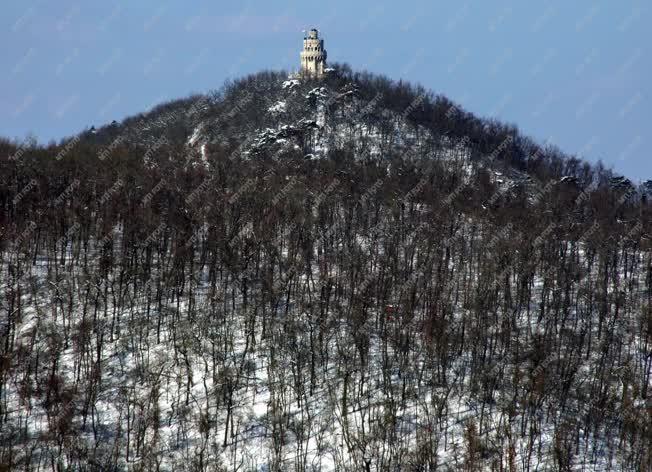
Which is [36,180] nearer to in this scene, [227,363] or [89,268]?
[89,268]

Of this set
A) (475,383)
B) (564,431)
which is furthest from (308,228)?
(564,431)

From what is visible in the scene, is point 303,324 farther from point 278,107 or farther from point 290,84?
point 290,84

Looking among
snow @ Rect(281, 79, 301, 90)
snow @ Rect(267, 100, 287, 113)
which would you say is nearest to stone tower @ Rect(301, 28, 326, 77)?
snow @ Rect(281, 79, 301, 90)

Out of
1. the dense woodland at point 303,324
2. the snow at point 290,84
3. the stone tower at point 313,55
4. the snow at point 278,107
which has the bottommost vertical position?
the dense woodland at point 303,324

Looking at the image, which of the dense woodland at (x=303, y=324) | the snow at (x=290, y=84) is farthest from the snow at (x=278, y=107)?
the dense woodland at (x=303, y=324)

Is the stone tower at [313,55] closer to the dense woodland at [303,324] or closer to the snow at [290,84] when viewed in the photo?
the snow at [290,84]
